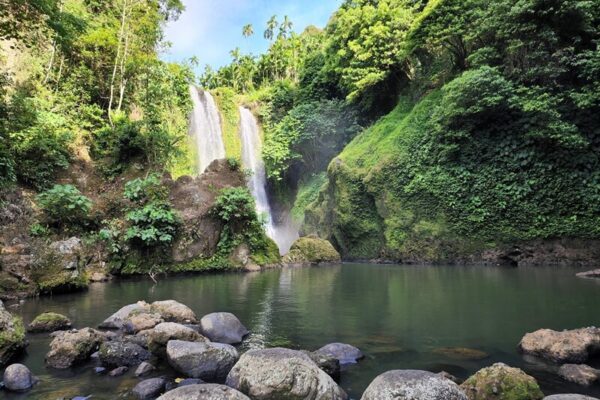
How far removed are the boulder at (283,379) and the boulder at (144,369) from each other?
1551 millimetres

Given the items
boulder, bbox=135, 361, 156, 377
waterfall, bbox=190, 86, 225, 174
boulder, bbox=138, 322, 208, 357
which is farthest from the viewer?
waterfall, bbox=190, 86, 225, 174

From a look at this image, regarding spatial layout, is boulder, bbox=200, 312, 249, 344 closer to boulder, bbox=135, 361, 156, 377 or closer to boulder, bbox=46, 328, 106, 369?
boulder, bbox=135, 361, 156, 377

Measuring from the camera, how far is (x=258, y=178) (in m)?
33.4

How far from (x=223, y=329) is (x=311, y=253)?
1528 cm

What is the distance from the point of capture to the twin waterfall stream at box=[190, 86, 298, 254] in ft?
103

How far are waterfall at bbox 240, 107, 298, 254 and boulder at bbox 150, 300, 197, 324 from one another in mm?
20242

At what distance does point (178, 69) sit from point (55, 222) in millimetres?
19425

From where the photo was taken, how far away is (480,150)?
19.6m

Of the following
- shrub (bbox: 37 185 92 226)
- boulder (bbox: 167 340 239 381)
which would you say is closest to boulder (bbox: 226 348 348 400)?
boulder (bbox: 167 340 239 381)

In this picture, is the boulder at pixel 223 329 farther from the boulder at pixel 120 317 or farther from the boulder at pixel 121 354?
the boulder at pixel 120 317

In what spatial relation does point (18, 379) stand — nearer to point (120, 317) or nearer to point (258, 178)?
point (120, 317)

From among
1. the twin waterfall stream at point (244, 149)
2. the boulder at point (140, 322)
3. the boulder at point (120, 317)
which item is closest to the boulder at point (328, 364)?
the boulder at point (140, 322)

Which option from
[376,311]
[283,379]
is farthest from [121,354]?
[376,311]

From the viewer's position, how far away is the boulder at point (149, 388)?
197 inches
